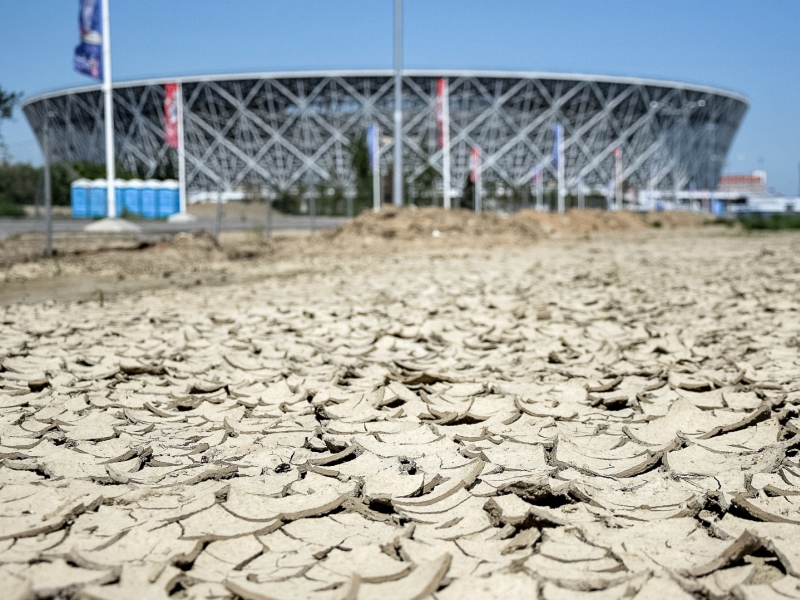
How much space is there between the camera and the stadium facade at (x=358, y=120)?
2357 inches

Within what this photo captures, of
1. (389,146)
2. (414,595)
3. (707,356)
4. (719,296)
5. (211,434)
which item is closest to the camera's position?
(414,595)

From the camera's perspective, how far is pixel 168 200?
27.5m

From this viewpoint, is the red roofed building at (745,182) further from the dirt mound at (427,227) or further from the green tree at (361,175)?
the dirt mound at (427,227)

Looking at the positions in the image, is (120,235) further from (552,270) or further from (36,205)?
(552,270)

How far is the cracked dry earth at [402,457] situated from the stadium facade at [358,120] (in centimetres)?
5477

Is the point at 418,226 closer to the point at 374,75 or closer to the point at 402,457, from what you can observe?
the point at 402,457

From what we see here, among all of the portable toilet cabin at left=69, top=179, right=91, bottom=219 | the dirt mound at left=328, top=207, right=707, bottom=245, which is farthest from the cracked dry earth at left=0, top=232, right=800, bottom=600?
the portable toilet cabin at left=69, top=179, right=91, bottom=219

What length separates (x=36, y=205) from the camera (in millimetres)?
12820

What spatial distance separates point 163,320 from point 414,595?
377 cm

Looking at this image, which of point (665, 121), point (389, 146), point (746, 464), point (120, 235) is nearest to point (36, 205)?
point (120, 235)

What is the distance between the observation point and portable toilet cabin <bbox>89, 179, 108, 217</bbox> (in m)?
16.8

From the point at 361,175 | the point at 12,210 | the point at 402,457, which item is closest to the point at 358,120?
the point at 361,175

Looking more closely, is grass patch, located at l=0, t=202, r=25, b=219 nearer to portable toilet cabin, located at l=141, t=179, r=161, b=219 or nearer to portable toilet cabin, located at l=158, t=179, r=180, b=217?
portable toilet cabin, located at l=141, t=179, r=161, b=219

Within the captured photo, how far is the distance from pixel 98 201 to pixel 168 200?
416 inches
